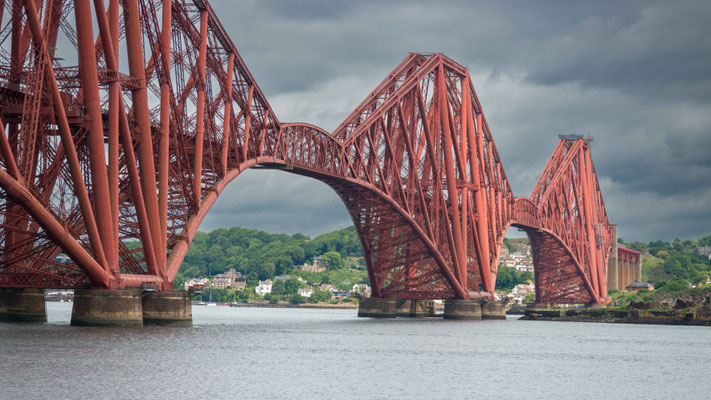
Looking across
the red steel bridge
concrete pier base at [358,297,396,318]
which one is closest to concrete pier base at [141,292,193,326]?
the red steel bridge

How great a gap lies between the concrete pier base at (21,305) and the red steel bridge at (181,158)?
240 centimetres

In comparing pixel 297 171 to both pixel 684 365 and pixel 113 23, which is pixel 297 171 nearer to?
pixel 113 23

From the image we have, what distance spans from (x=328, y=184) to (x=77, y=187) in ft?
165

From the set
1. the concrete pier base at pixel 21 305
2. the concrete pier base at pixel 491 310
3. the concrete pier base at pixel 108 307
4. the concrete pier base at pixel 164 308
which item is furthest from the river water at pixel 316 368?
the concrete pier base at pixel 491 310

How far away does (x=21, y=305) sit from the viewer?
69.3 meters

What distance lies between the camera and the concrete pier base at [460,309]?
113562mm

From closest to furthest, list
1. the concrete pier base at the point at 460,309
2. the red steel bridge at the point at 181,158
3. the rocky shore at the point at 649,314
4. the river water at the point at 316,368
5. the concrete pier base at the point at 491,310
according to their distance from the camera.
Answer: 1. the river water at the point at 316,368
2. the red steel bridge at the point at 181,158
3. the concrete pier base at the point at 460,309
4. the concrete pier base at the point at 491,310
5. the rocky shore at the point at 649,314

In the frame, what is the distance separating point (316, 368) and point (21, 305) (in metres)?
31.1

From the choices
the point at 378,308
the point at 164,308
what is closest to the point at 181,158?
the point at 164,308

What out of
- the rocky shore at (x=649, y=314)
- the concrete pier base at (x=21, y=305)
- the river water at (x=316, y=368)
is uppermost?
the concrete pier base at (x=21, y=305)

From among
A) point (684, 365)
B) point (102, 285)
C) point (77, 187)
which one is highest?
point (77, 187)

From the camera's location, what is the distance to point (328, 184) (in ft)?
329

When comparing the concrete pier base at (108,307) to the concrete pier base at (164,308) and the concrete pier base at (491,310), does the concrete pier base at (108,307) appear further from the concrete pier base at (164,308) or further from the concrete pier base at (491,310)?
the concrete pier base at (491,310)

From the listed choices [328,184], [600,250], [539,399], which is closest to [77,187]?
[539,399]
